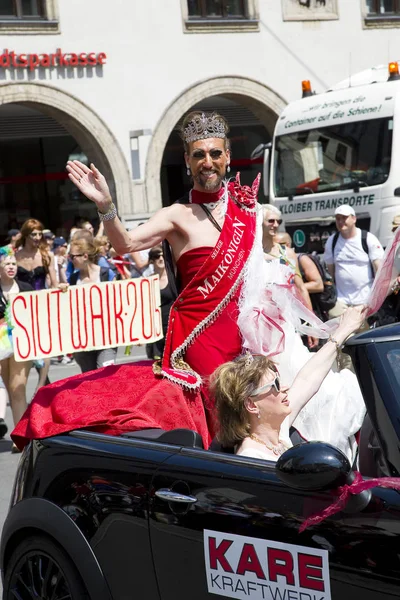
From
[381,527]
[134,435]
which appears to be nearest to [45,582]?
[134,435]

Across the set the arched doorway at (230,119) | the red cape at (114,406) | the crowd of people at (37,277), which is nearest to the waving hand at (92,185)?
the red cape at (114,406)

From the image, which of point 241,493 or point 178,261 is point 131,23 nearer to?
point 178,261

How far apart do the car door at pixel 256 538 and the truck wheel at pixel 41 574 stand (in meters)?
0.44

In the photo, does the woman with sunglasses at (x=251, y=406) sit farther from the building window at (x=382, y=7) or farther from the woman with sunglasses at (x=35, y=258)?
the building window at (x=382, y=7)

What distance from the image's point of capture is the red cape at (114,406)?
411cm

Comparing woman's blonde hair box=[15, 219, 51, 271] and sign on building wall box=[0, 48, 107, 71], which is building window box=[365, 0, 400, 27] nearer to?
sign on building wall box=[0, 48, 107, 71]

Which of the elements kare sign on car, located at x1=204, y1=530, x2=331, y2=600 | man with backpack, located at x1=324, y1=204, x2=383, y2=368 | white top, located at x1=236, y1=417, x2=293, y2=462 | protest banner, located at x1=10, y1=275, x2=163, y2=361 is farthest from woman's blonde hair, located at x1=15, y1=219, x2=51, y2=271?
kare sign on car, located at x1=204, y1=530, x2=331, y2=600

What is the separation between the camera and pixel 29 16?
20.6 meters

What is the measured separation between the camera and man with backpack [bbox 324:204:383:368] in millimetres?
10828

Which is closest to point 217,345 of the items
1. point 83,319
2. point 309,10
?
point 83,319

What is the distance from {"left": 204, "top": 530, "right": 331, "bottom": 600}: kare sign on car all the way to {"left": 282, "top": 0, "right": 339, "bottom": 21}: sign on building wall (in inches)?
842

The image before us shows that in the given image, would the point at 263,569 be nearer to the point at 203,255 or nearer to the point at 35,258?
the point at 203,255

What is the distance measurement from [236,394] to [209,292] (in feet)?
3.13

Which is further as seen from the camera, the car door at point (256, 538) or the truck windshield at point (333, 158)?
the truck windshield at point (333, 158)
